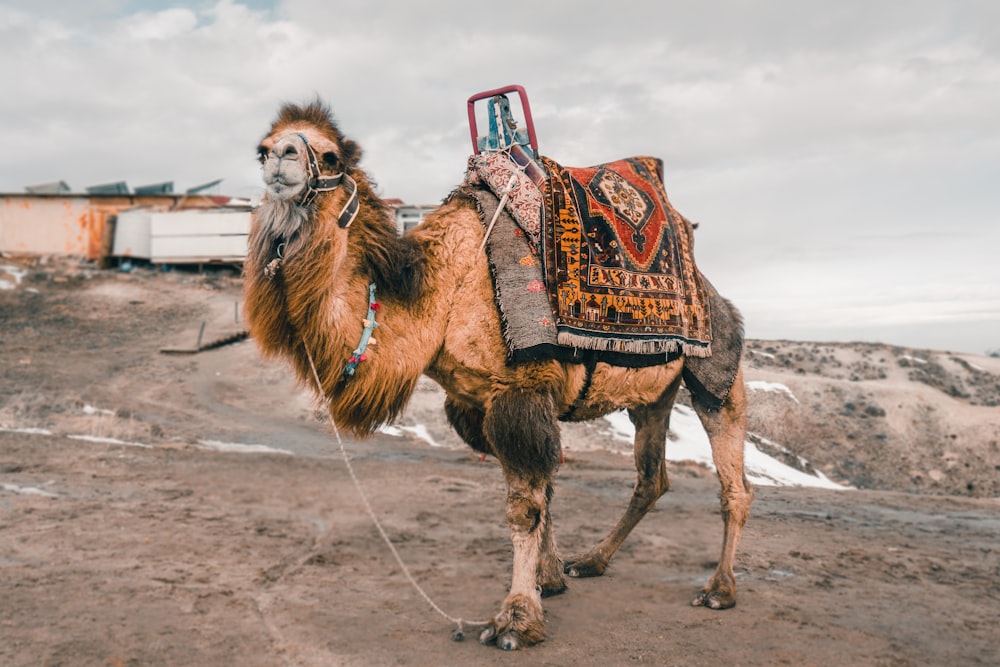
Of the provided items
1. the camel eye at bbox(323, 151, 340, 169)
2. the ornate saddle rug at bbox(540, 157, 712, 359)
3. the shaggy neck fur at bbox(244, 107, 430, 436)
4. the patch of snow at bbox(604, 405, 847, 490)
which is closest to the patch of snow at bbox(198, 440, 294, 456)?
the patch of snow at bbox(604, 405, 847, 490)

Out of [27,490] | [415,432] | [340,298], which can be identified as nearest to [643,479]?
[340,298]

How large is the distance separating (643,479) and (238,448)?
7430mm

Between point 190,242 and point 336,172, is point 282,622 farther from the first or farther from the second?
point 190,242

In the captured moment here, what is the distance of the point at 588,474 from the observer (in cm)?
1126

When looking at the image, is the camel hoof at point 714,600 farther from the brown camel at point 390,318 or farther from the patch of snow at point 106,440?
the patch of snow at point 106,440

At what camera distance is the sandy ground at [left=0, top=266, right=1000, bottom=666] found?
4.74 m

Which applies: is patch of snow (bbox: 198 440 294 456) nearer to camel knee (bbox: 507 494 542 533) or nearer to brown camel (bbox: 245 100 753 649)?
brown camel (bbox: 245 100 753 649)

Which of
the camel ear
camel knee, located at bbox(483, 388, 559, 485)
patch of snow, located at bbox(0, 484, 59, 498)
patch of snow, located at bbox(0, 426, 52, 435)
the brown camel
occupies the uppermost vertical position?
the camel ear

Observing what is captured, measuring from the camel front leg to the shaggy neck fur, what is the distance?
0.61m

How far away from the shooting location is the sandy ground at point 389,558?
474cm

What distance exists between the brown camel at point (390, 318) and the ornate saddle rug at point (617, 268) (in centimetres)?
30

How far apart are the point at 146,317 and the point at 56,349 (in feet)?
15.6

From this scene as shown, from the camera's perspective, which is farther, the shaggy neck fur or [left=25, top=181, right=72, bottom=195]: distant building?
[left=25, top=181, right=72, bottom=195]: distant building

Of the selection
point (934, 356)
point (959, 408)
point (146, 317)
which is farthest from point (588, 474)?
point (146, 317)
